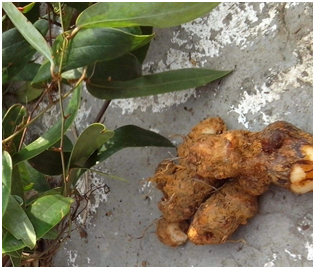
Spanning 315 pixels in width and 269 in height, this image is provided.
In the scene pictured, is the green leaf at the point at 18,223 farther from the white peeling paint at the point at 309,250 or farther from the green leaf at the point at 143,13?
the white peeling paint at the point at 309,250

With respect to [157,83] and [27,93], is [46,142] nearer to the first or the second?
[157,83]

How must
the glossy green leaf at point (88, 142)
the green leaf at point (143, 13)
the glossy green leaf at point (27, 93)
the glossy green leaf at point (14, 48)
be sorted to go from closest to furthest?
the green leaf at point (143, 13) → the glossy green leaf at point (88, 142) → the glossy green leaf at point (14, 48) → the glossy green leaf at point (27, 93)

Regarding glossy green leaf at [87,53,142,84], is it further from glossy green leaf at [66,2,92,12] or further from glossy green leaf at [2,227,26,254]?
glossy green leaf at [2,227,26,254]

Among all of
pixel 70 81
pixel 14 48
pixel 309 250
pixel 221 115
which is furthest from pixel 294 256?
pixel 14 48

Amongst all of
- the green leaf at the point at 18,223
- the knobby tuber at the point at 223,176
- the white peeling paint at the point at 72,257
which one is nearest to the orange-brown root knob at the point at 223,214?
the knobby tuber at the point at 223,176

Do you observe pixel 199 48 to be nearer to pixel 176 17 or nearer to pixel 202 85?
pixel 202 85

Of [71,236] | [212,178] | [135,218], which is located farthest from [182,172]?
[71,236]
